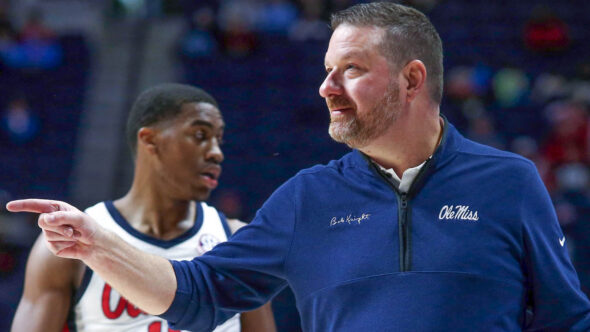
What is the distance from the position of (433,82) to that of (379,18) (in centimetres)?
30

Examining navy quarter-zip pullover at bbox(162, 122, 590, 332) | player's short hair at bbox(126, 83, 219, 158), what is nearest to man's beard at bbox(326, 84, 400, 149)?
navy quarter-zip pullover at bbox(162, 122, 590, 332)

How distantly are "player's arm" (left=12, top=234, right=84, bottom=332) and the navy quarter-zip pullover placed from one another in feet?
2.56

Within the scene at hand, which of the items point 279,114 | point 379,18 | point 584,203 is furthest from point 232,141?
point 379,18

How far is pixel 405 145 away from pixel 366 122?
17 cm

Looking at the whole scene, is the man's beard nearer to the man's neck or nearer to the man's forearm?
the man's neck

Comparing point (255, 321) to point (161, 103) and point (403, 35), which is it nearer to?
point (161, 103)

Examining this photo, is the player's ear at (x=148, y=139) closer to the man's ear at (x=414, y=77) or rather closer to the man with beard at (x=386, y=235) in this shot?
the man with beard at (x=386, y=235)

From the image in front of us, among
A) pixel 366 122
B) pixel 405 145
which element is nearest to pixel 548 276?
pixel 405 145

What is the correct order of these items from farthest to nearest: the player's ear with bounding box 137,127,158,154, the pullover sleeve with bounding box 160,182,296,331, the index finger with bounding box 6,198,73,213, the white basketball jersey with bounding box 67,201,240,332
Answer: the player's ear with bounding box 137,127,158,154 → the white basketball jersey with bounding box 67,201,240,332 → the pullover sleeve with bounding box 160,182,296,331 → the index finger with bounding box 6,198,73,213

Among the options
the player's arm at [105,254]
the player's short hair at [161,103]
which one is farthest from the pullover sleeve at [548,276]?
the player's short hair at [161,103]

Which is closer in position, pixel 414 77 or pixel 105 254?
pixel 105 254

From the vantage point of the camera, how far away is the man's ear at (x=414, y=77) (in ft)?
8.90

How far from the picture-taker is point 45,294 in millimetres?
3188

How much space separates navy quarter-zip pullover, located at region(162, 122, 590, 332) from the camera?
2414mm
